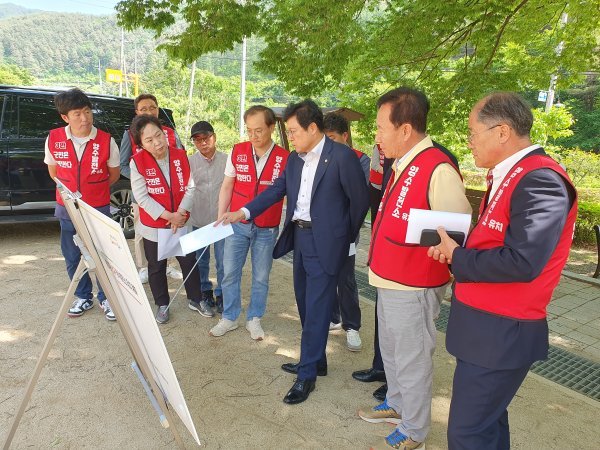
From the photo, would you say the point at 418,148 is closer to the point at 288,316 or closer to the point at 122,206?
the point at 288,316

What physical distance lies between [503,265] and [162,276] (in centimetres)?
292

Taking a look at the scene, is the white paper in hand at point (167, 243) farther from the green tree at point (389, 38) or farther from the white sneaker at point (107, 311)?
the green tree at point (389, 38)

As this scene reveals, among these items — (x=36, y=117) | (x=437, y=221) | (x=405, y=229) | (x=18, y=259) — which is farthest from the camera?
(x=36, y=117)

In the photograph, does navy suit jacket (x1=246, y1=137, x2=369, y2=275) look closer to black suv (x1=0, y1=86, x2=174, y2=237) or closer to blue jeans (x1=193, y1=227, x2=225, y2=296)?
blue jeans (x1=193, y1=227, x2=225, y2=296)

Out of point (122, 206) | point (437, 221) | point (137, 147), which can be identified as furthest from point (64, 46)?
point (437, 221)

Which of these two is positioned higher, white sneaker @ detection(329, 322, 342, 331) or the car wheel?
the car wheel

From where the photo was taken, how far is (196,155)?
13.1 ft

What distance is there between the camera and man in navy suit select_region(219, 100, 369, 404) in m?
2.59

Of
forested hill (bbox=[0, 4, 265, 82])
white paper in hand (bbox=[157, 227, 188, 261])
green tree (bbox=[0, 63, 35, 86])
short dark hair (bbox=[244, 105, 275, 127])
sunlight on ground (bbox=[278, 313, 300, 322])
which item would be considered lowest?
sunlight on ground (bbox=[278, 313, 300, 322])

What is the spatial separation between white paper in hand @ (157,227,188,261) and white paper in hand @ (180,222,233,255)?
0.79 m

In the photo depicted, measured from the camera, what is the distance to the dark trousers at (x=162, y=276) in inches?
143

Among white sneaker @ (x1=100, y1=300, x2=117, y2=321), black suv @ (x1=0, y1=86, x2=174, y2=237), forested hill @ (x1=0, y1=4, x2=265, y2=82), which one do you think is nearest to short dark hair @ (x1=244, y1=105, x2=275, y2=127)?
white sneaker @ (x1=100, y1=300, x2=117, y2=321)

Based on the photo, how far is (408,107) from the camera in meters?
2.02

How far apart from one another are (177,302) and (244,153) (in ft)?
5.60
